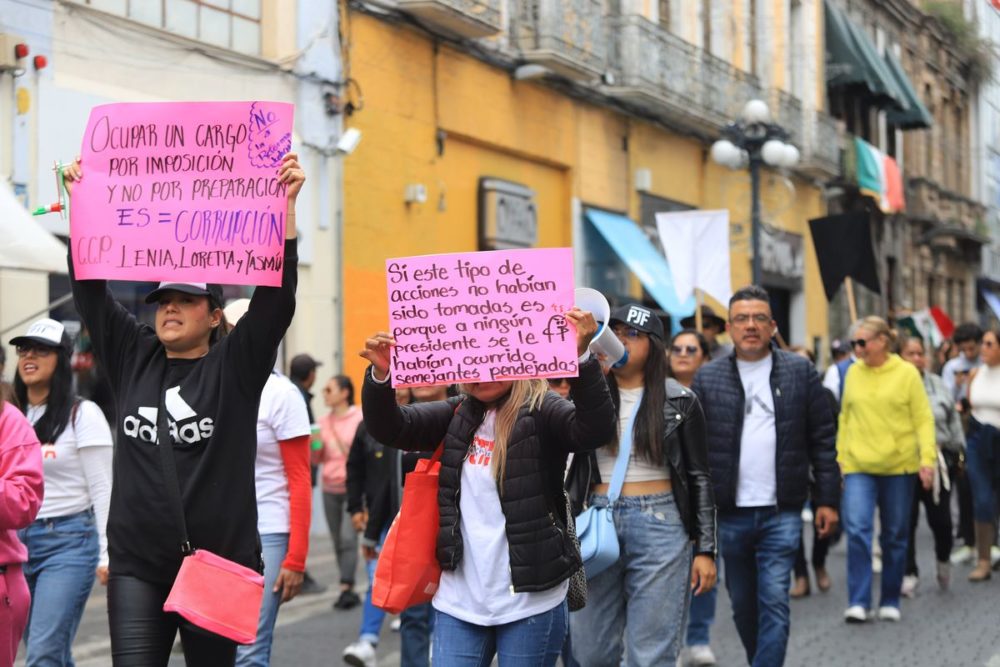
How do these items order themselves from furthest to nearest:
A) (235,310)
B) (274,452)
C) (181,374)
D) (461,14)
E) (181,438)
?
(461,14) → (235,310) → (274,452) → (181,374) → (181,438)

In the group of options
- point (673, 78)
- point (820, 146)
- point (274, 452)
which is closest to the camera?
point (274, 452)

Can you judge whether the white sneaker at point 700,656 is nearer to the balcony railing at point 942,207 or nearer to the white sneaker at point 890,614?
the white sneaker at point 890,614

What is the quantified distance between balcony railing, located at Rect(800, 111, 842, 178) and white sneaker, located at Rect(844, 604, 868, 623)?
793 inches

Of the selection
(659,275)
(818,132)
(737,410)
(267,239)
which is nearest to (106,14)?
(737,410)

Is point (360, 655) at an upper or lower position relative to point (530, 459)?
lower

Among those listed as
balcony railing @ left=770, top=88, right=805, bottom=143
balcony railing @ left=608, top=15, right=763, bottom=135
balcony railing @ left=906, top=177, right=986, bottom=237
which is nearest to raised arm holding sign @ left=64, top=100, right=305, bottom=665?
balcony railing @ left=608, top=15, right=763, bottom=135

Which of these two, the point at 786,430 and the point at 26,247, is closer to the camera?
the point at 786,430

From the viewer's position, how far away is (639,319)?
6129 millimetres

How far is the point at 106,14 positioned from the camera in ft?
41.4

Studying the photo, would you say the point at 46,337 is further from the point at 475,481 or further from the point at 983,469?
the point at 983,469

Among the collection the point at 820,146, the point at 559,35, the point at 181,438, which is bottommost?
the point at 181,438

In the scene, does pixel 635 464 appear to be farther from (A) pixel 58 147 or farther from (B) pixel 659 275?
(B) pixel 659 275

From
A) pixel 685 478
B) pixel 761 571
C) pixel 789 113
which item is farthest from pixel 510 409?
pixel 789 113

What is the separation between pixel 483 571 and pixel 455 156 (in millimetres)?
13302
